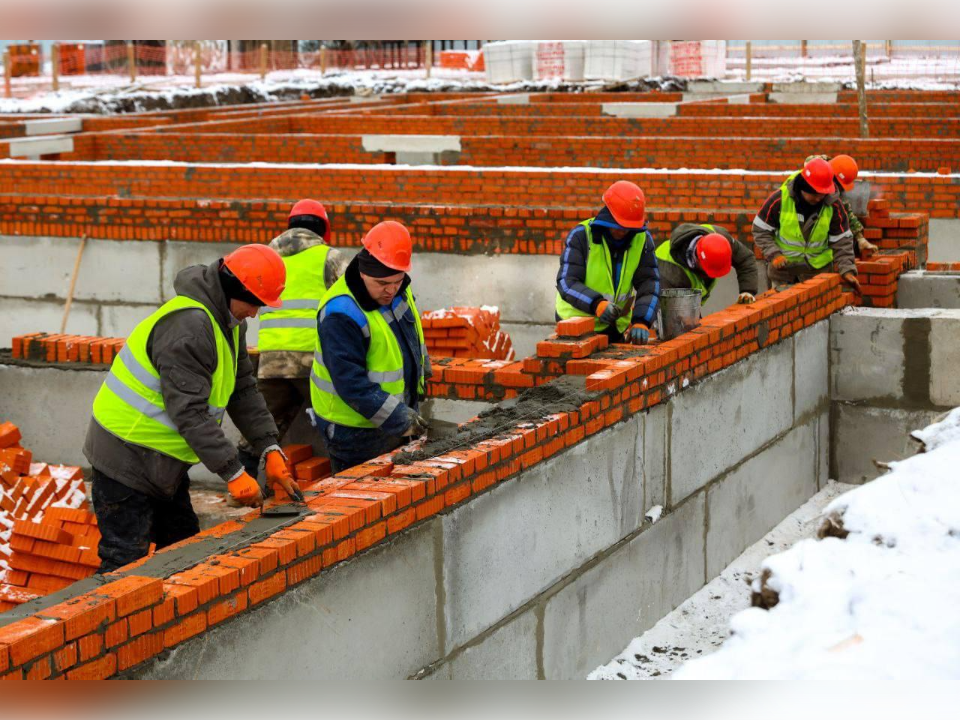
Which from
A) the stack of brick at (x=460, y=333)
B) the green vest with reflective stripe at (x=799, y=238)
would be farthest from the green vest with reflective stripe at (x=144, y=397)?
the green vest with reflective stripe at (x=799, y=238)

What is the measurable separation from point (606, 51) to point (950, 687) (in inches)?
1211

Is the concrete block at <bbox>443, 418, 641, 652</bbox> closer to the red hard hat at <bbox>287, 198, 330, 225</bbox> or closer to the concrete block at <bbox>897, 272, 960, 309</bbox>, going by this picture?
the red hard hat at <bbox>287, 198, 330, 225</bbox>

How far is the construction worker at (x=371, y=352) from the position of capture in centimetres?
514

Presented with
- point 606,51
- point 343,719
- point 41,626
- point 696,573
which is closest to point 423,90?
point 606,51

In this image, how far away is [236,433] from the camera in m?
7.54

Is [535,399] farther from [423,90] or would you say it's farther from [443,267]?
[423,90]

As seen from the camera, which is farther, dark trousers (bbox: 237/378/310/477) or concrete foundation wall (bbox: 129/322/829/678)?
dark trousers (bbox: 237/378/310/477)

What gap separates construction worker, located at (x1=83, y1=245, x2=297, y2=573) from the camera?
178 inches

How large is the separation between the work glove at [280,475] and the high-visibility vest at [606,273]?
2624 millimetres

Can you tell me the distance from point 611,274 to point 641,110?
12388 mm

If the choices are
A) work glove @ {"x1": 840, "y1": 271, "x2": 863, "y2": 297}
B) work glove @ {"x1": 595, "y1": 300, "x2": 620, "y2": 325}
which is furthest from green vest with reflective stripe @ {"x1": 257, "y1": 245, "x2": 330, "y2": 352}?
work glove @ {"x1": 840, "y1": 271, "x2": 863, "y2": 297}

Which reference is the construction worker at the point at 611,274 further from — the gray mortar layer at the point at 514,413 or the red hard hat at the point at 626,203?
the gray mortar layer at the point at 514,413

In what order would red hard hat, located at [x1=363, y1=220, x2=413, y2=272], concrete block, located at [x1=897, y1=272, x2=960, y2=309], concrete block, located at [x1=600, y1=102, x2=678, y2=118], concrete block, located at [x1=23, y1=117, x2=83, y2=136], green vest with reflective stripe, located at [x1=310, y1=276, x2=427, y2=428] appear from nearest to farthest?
1. red hard hat, located at [x1=363, y1=220, x2=413, y2=272]
2. green vest with reflective stripe, located at [x1=310, y1=276, x2=427, y2=428]
3. concrete block, located at [x1=897, y1=272, x2=960, y2=309]
4. concrete block, located at [x1=600, y1=102, x2=678, y2=118]
5. concrete block, located at [x1=23, y1=117, x2=83, y2=136]

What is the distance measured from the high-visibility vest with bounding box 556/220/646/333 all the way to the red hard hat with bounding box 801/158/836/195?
194 centimetres
